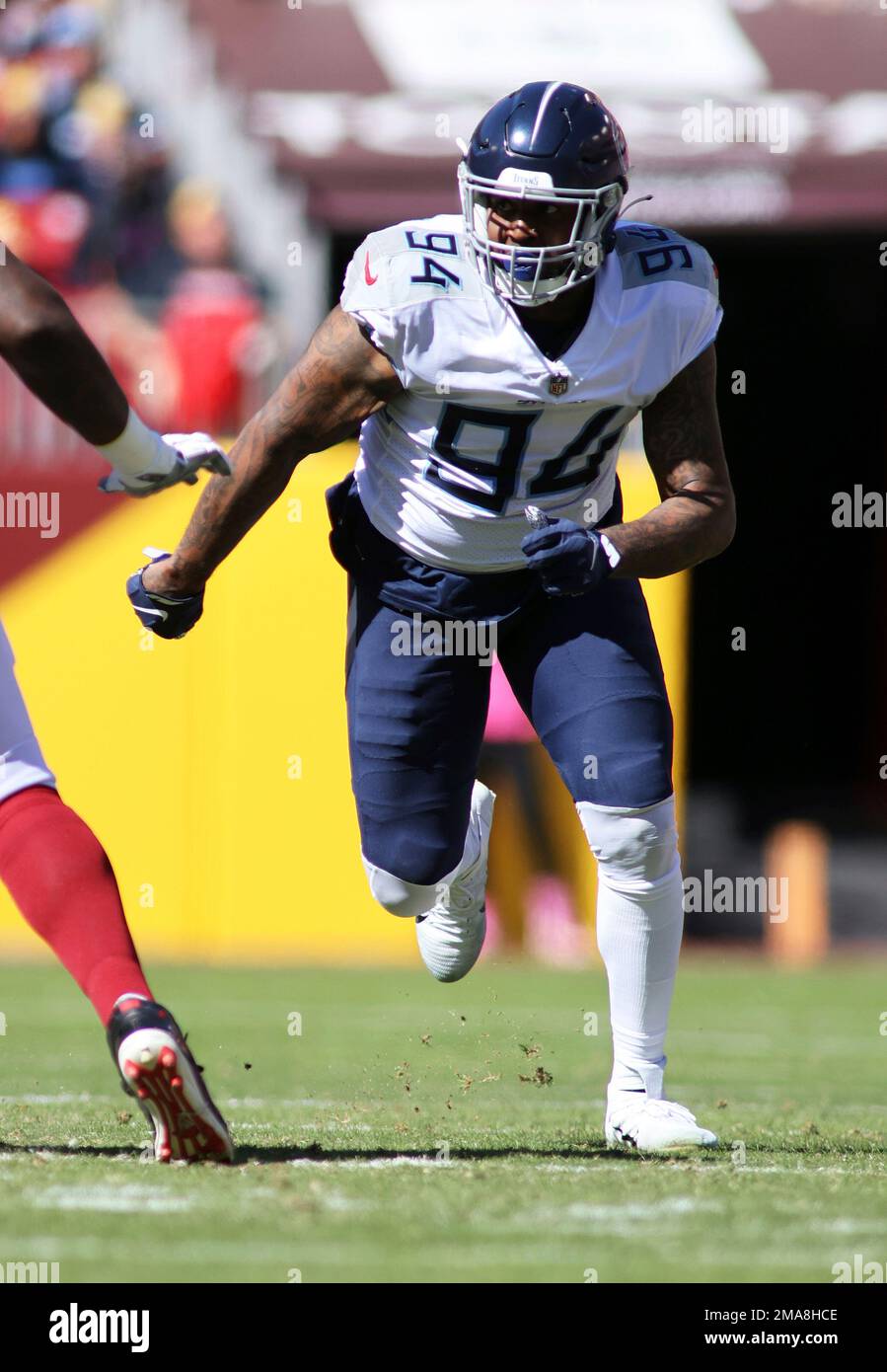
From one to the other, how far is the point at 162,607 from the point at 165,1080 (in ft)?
3.85

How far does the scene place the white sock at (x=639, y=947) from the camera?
164 inches

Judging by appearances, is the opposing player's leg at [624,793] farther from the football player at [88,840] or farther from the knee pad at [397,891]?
the football player at [88,840]

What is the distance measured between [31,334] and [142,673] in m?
6.64

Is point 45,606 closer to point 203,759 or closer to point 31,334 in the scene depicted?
point 203,759

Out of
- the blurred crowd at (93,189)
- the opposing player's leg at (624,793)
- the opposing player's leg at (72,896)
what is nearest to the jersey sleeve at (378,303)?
the opposing player's leg at (624,793)

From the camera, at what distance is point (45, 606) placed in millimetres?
10070

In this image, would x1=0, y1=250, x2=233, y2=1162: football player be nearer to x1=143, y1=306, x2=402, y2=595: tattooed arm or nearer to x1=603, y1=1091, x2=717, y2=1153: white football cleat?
x1=143, y1=306, x2=402, y2=595: tattooed arm

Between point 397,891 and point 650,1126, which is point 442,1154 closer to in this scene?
point 650,1126

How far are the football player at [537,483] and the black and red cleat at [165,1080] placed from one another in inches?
36.6

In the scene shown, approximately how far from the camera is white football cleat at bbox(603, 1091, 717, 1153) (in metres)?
3.98

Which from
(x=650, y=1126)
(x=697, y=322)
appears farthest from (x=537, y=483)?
(x=650, y=1126)

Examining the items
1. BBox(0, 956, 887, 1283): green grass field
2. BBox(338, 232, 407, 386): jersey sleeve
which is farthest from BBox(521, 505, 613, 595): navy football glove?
BBox(0, 956, 887, 1283): green grass field

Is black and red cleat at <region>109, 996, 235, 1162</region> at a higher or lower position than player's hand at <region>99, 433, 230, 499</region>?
lower

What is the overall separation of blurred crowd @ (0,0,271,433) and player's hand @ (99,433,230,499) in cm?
817
